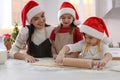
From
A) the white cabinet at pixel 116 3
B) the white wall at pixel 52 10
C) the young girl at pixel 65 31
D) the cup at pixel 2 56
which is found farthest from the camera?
the white wall at pixel 52 10

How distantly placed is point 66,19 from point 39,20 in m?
0.16

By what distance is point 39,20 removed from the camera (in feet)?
4.43

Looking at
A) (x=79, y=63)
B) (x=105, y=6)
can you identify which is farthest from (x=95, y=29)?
(x=105, y=6)

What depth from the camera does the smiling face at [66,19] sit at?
1.33 meters

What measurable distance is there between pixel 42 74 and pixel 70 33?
545 millimetres

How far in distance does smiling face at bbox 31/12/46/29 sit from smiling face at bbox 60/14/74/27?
111mm

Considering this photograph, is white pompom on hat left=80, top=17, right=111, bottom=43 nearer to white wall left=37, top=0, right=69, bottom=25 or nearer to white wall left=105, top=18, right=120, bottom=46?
white wall left=105, top=18, right=120, bottom=46

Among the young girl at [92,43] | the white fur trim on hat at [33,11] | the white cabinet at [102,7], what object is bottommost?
the young girl at [92,43]

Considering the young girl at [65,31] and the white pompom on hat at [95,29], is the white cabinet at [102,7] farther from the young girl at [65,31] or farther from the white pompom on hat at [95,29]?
the white pompom on hat at [95,29]

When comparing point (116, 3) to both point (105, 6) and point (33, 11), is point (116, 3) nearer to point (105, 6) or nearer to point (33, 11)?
point (105, 6)

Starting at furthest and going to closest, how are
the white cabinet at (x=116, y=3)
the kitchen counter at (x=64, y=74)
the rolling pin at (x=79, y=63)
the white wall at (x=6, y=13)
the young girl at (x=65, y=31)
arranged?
the white wall at (x=6, y=13) < the white cabinet at (x=116, y=3) < the young girl at (x=65, y=31) < the rolling pin at (x=79, y=63) < the kitchen counter at (x=64, y=74)

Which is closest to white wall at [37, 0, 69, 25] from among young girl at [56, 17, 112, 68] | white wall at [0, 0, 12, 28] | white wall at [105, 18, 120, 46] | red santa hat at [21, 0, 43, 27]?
white wall at [0, 0, 12, 28]

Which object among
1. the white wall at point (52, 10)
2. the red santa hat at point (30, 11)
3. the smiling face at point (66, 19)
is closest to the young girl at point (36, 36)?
the red santa hat at point (30, 11)

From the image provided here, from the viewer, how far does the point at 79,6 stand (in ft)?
8.80
